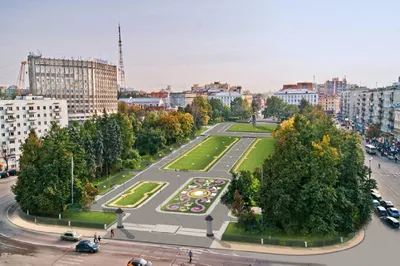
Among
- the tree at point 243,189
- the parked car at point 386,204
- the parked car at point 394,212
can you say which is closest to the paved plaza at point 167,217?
the tree at point 243,189

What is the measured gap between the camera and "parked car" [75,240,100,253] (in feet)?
96.7

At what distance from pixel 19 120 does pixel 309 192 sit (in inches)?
2201

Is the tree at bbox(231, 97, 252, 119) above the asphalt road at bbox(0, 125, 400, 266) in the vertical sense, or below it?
above

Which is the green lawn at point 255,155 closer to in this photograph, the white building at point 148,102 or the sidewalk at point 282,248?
the sidewalk at point 282,248

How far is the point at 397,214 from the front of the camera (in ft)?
122

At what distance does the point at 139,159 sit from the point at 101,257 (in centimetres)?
3270

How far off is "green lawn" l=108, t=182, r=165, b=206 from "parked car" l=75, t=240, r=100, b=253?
12.3 m

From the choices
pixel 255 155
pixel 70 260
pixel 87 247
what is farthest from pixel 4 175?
pixel 255 155

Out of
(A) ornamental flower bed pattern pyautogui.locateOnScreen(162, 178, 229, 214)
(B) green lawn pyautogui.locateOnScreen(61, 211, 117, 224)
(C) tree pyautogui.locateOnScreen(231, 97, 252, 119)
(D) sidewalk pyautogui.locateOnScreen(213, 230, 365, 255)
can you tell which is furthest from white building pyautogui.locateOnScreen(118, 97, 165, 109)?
(D) sidewalk pyautogui.locateOnScreen(213, 230, 365, 255)

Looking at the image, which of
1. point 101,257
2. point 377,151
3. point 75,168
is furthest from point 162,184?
point 377,151

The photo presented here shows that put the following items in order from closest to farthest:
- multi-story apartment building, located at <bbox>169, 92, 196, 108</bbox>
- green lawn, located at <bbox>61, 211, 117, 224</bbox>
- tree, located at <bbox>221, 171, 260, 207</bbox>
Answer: tree, located at <bbox>221, 171, 260, 207</bbox>, green lawn, located at <bbox>61, 211, 117, 224</bbox>, multi-story apartment building, located at <bbox>169, 92, 196, 108</bbox>

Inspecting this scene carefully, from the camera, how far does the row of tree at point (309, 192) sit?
101 ft

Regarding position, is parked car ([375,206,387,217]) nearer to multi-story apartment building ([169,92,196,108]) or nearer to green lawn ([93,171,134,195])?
green lawn ([93,171,134,195])

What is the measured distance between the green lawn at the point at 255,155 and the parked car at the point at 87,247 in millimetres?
31690
